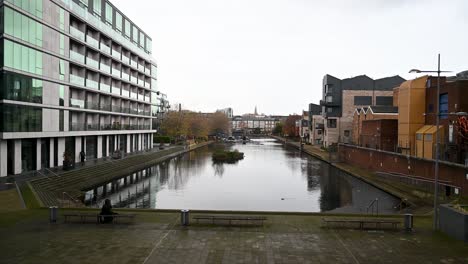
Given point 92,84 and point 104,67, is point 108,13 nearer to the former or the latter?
point 104,67

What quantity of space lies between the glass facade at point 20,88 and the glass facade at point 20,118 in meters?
0.75

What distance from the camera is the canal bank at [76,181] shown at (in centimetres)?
2458

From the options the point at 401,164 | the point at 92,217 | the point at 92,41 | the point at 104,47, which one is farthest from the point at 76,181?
the point at 401,164

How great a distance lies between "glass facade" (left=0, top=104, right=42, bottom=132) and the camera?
28.3 meters

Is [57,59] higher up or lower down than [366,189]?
higher up

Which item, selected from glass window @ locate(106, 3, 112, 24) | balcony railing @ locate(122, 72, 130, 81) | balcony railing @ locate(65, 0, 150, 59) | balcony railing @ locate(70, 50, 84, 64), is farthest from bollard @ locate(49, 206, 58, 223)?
balcony railing @ locate(122, 72, 130, 81)

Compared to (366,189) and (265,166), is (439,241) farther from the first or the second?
(265,166)

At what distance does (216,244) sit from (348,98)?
6916cm

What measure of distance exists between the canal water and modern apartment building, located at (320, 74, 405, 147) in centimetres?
3198

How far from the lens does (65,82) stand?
37.4 meters

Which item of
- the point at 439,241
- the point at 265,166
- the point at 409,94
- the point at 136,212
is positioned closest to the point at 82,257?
the point at 136,212

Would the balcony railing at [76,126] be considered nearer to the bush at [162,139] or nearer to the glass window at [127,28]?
the glass window at [127,28]

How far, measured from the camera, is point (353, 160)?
5066 cm

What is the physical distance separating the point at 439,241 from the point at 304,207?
13072 millimetres
